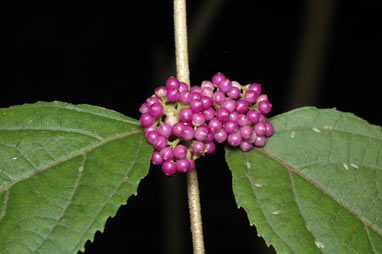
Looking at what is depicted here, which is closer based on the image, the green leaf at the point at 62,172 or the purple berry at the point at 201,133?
the green leaf at the point at 62,172

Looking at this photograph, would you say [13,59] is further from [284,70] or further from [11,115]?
[11,115]

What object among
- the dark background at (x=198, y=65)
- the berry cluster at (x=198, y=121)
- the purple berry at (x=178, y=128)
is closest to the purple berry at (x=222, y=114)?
the berry cluster at (x=198, y=121)

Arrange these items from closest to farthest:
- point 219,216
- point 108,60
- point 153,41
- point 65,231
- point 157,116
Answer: point 65,231 → point 157,116 → point 153,41 → point 108,60 → point 219,216

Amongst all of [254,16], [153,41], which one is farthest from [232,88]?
[254,16]

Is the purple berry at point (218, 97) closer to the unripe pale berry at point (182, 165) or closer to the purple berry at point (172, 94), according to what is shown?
the purple berry at point (172, 94)

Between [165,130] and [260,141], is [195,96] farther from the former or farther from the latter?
[260,141]

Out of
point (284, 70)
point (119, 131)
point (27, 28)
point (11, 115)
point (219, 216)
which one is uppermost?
point (27, 28)

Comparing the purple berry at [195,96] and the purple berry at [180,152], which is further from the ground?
the purple berry at [195,96]
